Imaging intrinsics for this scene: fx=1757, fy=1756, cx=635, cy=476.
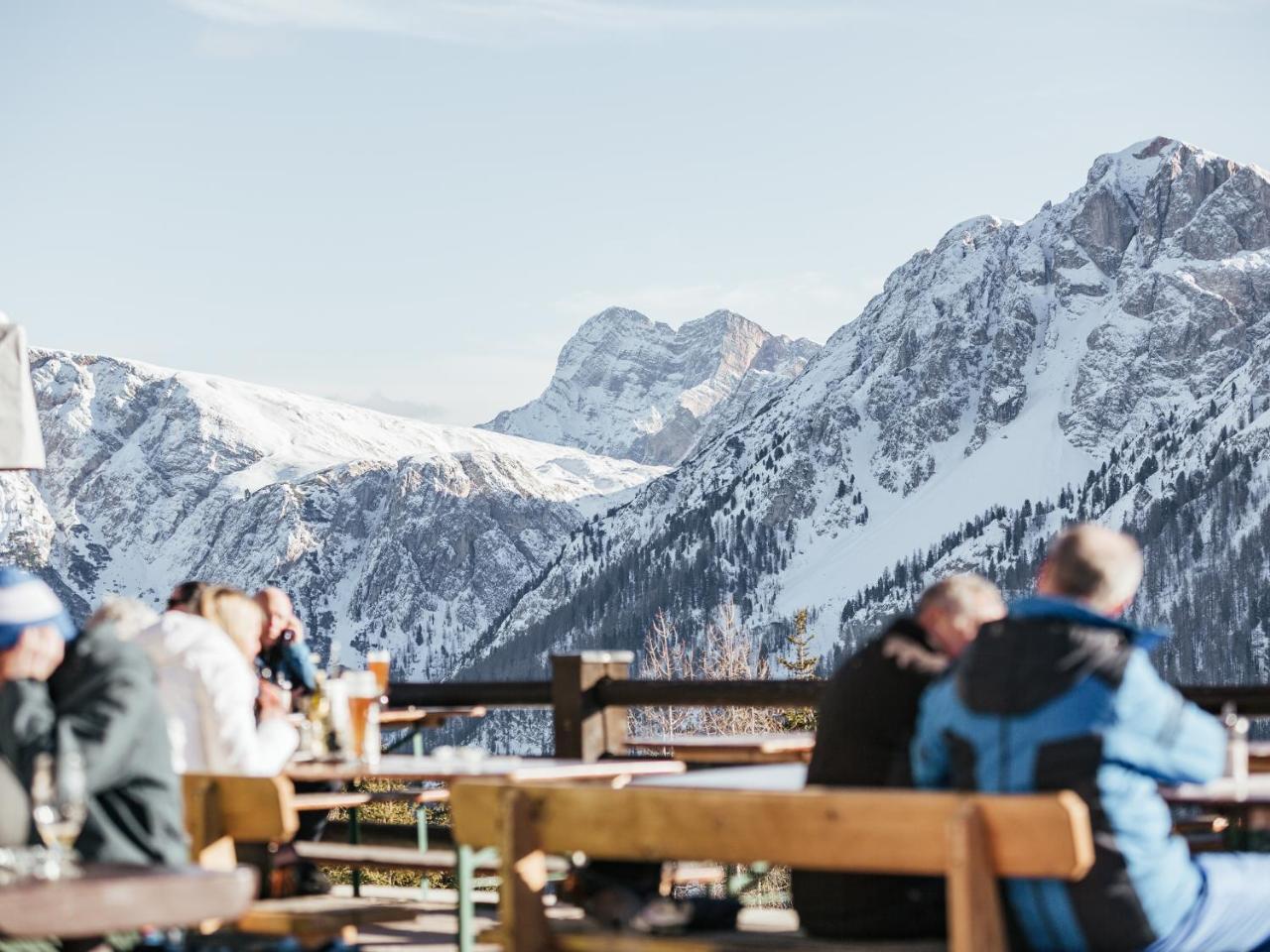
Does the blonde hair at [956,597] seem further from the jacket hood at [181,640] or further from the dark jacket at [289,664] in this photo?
the dark jacket at [289,664]

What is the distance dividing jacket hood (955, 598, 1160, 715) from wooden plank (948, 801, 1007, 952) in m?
0.33

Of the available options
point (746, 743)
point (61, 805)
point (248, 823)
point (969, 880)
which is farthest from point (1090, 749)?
point (746, 743)

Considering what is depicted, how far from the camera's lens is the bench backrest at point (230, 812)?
4.89m

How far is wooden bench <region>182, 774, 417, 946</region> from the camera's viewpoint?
16.1 ft

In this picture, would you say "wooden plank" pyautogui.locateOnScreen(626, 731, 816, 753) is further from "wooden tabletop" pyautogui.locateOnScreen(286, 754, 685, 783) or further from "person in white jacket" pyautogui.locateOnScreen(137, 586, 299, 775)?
"person in white jacket" pyautogui.locateOnScreen(137, 586, 299, 775)

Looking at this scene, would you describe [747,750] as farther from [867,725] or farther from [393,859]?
[867,725]

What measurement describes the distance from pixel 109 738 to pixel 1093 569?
2.33 meters

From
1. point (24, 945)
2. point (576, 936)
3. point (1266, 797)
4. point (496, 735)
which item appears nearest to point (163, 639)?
point (24, 945)

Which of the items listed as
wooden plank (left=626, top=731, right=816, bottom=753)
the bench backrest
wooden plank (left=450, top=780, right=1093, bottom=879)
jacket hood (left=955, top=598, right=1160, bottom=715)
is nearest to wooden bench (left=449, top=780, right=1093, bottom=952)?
wooden plank (left=450, top=780, right=1093, bottom=879)

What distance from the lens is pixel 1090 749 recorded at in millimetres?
3830

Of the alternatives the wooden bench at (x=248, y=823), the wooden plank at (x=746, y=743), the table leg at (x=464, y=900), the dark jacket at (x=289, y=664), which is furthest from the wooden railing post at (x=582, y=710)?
the wooden bench at (x=248, y=823)

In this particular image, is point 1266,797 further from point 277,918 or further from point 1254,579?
point 1254,579

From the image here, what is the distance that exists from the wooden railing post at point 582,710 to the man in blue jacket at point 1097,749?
14.3ft

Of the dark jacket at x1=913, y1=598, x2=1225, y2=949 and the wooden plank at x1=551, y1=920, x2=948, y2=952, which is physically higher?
the dark jacket at x1=913, y1=598, x2=1225, y2=949
